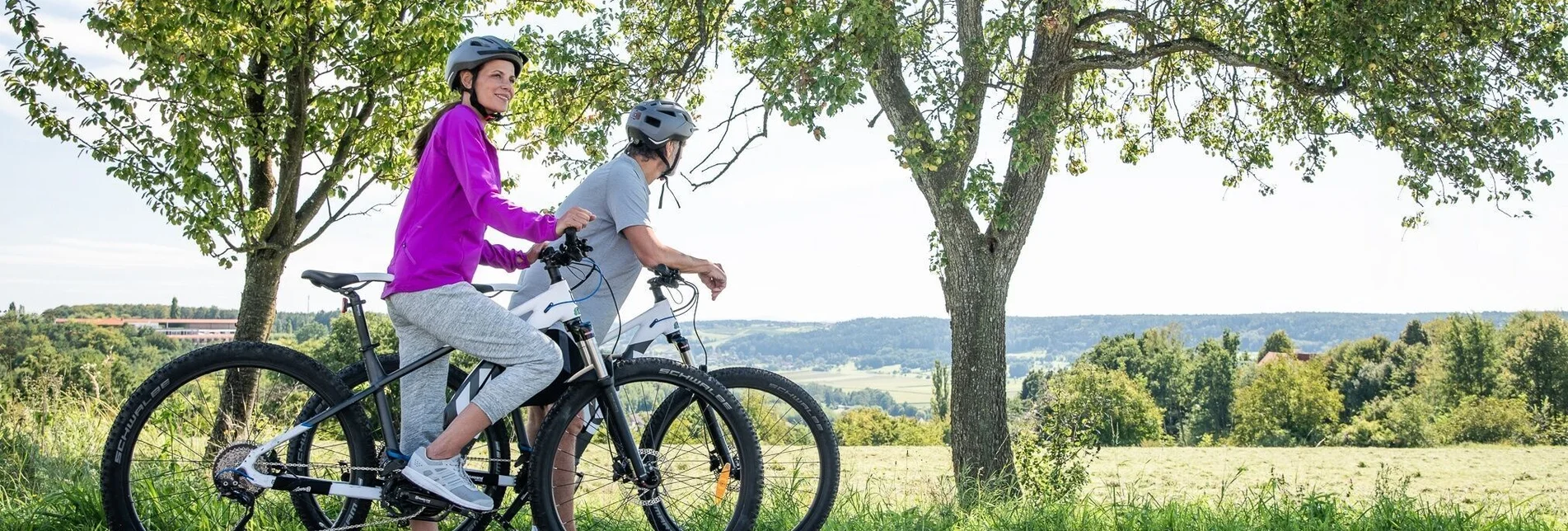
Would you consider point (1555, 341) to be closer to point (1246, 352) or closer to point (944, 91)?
point (1246, 352)

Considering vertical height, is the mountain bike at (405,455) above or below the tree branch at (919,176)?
below

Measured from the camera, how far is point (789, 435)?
3.79 metres

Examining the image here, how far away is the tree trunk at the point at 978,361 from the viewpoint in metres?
12.0

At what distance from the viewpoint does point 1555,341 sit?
5722 cm

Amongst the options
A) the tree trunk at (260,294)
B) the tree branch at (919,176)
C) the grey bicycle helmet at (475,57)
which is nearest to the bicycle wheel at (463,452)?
the grey bicycle helmet at (475,57)

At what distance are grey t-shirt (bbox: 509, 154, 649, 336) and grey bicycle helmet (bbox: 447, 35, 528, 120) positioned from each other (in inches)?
16.8

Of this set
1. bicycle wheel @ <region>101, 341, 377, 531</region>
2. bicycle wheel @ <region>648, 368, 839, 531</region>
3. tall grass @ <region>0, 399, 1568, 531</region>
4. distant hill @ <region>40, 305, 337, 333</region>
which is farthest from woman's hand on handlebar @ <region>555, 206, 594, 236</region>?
distant hill @ <region>40, 305, 337, 333</region>

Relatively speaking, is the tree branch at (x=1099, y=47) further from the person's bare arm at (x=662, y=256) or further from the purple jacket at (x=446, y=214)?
the purple jacket at (x=446, y=214)

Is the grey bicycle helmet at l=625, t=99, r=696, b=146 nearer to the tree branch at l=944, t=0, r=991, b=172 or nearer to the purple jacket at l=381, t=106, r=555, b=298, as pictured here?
the purple jacket at l=381, t=106, r=555, b=298

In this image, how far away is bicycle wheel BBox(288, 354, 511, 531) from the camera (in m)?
3.78

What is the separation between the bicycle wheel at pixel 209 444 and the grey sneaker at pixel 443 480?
12.7 inches

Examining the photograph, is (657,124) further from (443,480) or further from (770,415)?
(443,480)

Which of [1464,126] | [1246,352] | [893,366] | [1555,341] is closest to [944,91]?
[1464,126]

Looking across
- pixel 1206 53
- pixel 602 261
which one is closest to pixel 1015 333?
pixel 1206 53
